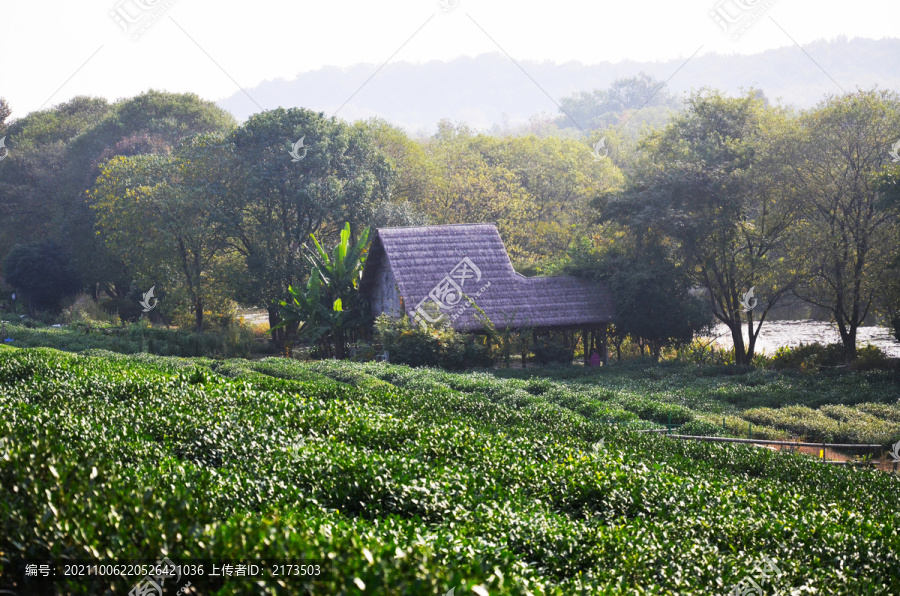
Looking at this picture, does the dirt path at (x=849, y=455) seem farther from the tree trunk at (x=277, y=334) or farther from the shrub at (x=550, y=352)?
the tree trunk at (x=277, y=334)

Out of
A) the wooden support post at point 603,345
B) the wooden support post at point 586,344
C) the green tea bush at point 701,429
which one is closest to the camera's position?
the green tea bush at point 701,429

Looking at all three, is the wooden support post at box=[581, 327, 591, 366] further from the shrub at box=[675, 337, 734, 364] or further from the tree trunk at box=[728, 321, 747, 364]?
the tree trunk at box=[728, 321, 747, 364]

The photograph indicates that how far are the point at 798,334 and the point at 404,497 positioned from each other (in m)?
34.1

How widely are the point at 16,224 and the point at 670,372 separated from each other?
39148 mm

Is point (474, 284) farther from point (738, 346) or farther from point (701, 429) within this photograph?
point (701, 429)

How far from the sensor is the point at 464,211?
1577 inches

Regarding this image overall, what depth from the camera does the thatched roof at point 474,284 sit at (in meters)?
26.0

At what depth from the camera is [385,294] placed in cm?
2791

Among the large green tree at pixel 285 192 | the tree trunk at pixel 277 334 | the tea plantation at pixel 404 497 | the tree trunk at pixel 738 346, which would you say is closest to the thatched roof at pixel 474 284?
the tree trunk at pixel 738 346

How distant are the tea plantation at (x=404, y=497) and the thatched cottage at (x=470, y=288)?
41.3ft

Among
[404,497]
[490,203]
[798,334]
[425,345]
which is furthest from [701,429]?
[490,203]

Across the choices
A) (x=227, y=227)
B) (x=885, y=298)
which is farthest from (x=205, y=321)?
(x=885, y=298)

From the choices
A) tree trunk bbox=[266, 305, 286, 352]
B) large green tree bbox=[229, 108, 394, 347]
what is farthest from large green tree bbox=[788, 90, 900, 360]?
tree trunk bbox=[266, 305, 286, 352]

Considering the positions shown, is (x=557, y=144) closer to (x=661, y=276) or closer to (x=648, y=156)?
(x=648, y=156)
